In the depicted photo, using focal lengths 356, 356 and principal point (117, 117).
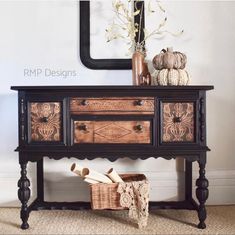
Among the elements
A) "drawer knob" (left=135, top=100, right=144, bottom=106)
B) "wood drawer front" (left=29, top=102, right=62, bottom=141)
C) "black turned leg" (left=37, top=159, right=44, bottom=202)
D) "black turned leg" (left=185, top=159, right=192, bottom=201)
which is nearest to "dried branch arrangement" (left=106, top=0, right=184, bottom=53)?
"drawer knob" (left=135, top=100, right=144, bottom=106)

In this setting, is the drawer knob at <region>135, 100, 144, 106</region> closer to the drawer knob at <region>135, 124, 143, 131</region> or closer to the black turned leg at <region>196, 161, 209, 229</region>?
the drawer knob at <region>135, 124, 143, 131</region>

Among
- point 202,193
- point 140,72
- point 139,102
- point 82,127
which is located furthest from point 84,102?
point 202,193

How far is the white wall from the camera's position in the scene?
94.0 inches

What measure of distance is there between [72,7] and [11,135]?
3.14ft

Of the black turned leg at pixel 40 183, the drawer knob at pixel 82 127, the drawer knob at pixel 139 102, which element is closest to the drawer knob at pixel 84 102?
the drawer knob at pixel 82 127

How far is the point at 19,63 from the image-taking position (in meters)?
2.39

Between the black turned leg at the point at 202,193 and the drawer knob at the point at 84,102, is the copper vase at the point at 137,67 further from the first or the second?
the black turned leg at the point at 202,193

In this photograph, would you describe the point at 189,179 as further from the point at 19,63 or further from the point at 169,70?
the point at 19,63

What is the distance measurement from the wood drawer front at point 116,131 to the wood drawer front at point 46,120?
0.11 meters

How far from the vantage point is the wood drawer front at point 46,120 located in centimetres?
193

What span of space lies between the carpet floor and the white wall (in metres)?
0.19

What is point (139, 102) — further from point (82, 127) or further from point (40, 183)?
point (40, 183)

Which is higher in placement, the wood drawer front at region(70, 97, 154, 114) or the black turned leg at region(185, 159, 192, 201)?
the wood drawer front at region(70, 97, 154, 114)

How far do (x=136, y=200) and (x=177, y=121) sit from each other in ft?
1.66
